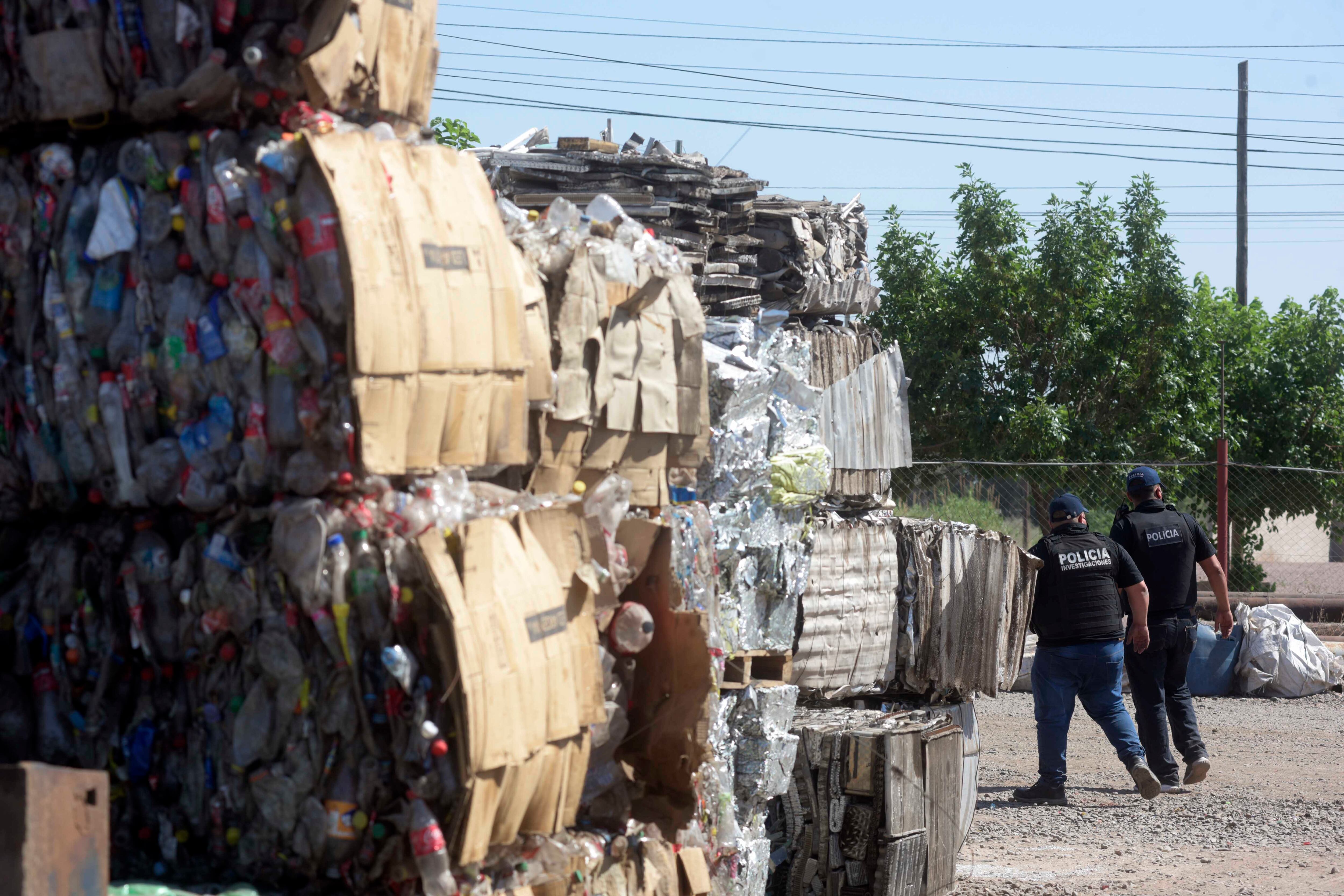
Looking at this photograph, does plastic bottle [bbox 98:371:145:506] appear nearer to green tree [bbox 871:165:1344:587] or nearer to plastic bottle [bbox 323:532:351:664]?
plastic bottle [bbox 323:532:351:664]

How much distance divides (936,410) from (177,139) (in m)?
14.9

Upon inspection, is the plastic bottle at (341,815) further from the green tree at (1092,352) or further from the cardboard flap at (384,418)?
the green tree at (1092,352)

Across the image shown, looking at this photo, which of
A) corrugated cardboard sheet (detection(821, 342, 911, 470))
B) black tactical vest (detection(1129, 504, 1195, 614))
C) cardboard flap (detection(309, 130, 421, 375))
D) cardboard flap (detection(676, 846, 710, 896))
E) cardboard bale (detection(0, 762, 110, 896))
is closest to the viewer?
cardboard bale (detection(0, 762, 110, 896))

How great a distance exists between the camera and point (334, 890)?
2.80m

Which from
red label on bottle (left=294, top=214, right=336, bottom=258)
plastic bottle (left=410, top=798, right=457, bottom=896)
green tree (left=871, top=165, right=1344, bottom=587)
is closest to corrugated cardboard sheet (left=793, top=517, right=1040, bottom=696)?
plastic bottle (left=410, top=798, right=457, bottom=896)

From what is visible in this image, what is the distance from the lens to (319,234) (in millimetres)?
2660

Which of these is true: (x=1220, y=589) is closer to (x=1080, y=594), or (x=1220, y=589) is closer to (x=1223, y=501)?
(x=1080, y=594)

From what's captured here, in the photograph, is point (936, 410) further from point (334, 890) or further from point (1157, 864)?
point (334, 890)

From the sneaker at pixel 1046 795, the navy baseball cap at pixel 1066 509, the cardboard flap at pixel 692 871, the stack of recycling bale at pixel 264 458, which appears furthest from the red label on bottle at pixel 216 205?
the sneaker at pixel 1046 795

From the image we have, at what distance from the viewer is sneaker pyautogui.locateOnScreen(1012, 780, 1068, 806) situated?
779 cm

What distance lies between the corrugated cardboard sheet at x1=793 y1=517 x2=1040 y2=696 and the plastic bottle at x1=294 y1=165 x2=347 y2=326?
3.14m

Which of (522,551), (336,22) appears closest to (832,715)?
(522,551)

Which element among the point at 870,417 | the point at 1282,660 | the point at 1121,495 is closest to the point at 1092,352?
the point at 1121,495

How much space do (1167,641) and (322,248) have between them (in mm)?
6831
